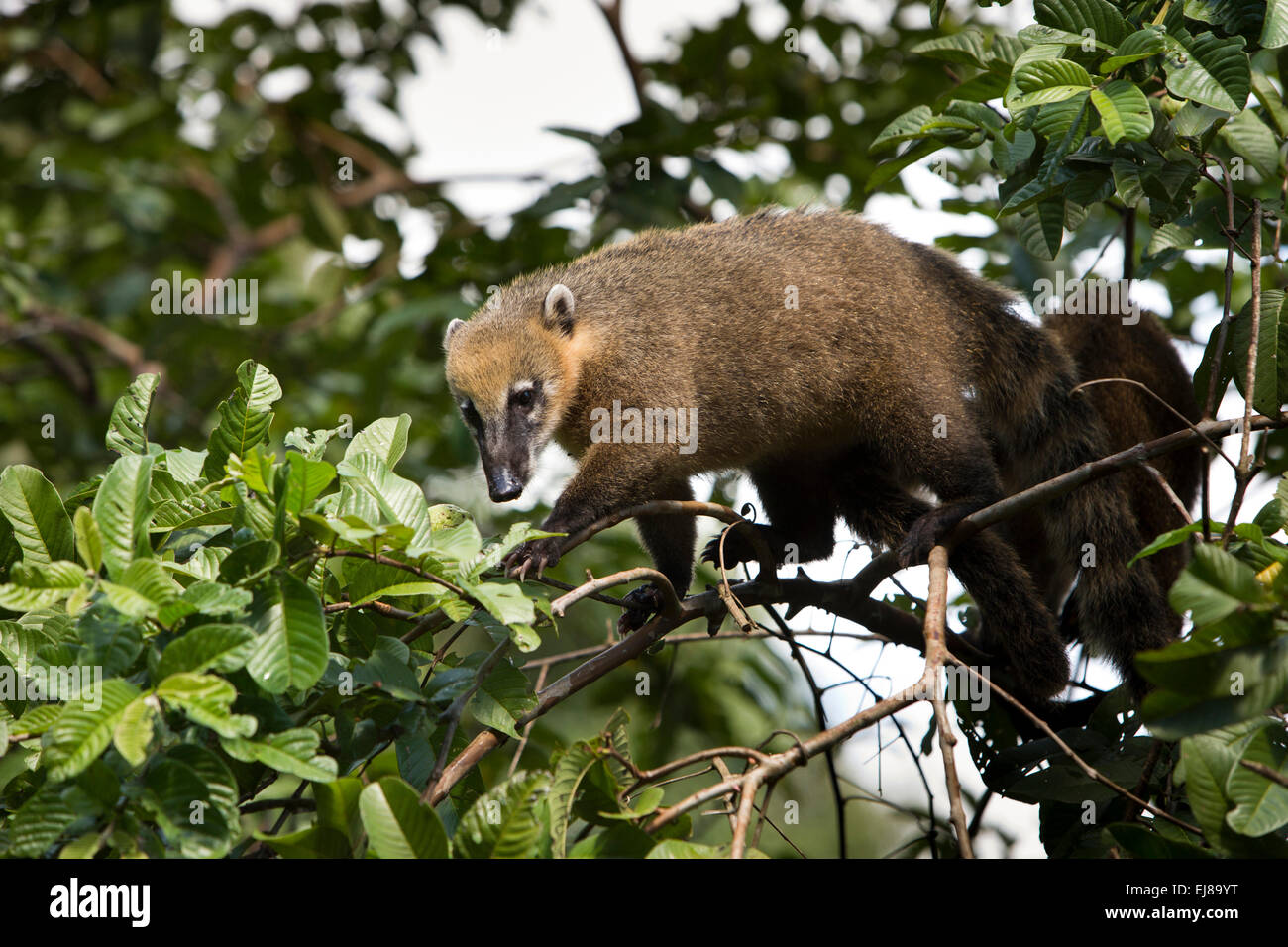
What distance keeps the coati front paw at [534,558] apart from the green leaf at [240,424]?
44.1 inches

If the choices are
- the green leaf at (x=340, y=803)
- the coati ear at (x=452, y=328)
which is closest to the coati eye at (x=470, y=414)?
the coati ear at (x=452, y=328)

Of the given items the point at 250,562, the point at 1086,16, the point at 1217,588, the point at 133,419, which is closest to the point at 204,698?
the point at 250,562

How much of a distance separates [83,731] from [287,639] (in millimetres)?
416

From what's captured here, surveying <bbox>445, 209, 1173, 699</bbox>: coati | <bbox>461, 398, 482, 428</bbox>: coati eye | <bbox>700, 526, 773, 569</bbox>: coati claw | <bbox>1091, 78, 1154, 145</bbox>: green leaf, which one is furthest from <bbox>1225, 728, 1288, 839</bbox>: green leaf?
<bbox>461, 398, 482, 428</bbox>: coati eye

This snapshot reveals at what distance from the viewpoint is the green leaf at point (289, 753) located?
2318 mm

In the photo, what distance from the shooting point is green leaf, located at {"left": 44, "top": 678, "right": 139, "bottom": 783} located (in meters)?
2.18

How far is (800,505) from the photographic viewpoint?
199 inches

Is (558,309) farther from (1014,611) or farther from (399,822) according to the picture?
(399,822)

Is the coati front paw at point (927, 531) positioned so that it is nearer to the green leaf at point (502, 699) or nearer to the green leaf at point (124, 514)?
the green leaf at point (502, 699)

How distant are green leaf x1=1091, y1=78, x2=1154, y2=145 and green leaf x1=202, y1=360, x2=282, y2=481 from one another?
2187 millimetres

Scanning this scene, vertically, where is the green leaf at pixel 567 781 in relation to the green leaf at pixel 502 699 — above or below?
below

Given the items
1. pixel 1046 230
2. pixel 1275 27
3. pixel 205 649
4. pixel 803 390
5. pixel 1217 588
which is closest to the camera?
pixel 1217 588

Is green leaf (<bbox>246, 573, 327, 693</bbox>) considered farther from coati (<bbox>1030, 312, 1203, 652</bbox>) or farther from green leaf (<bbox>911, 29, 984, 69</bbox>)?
coati (<bbox>1030, 312, 1203, 652</bbox>)

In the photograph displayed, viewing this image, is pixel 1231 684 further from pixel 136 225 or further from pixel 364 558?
pixel 136 225
